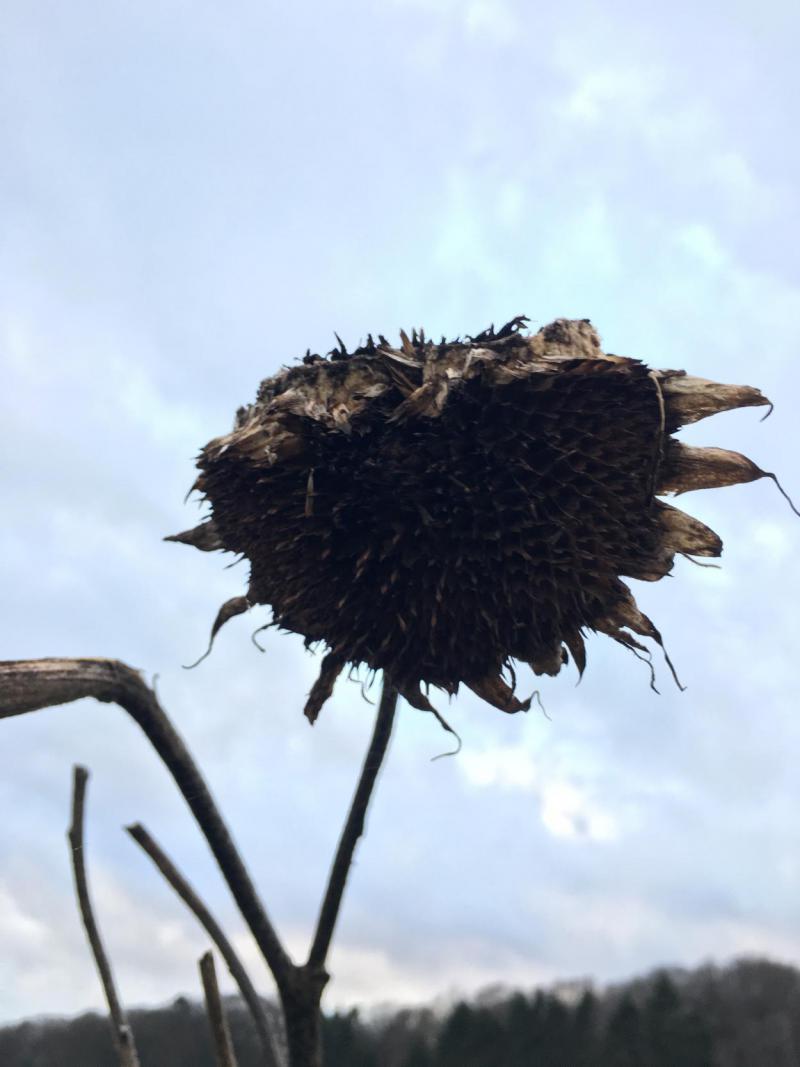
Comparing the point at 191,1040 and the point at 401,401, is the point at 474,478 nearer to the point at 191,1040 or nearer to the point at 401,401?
the point at 401,401

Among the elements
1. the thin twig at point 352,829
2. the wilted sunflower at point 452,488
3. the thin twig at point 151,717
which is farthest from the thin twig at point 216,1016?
the wilted sunflower at point 452,488

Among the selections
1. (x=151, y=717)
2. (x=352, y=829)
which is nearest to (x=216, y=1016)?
(x=151, y=717)

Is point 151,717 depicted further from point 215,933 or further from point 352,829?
point 352,829

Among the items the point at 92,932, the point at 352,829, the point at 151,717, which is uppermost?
the point at 151,717

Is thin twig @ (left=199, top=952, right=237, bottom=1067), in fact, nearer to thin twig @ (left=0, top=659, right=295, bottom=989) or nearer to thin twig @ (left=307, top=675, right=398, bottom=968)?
thin twig @ (left=0, top=659, right=295, bottom=989)

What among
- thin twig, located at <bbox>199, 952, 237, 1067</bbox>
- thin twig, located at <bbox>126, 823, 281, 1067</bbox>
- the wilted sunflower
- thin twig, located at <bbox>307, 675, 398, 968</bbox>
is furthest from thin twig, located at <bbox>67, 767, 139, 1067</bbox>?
the wilted sunflower

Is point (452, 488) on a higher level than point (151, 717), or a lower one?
higher
